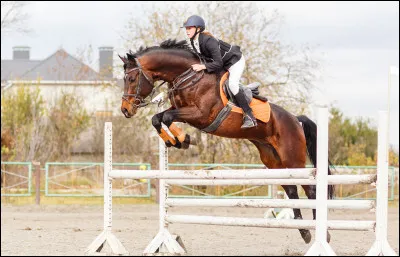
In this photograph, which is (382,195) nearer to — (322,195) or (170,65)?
(322,195)

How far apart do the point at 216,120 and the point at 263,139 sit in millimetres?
733

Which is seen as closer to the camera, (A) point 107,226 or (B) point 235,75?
(A) point 107,226

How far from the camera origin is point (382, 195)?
5242 mm

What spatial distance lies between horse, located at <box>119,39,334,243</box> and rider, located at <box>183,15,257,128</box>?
9 centimetres

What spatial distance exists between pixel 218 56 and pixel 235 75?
258 mm

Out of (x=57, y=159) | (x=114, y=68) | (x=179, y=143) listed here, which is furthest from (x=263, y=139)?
(x=57, y=159)

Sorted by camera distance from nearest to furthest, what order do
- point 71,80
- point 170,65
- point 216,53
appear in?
1. point 216,53
2. point 170,65
3. point 71,80

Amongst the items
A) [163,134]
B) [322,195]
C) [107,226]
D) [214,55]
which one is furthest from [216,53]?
[322,195]

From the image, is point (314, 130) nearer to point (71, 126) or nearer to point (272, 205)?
point (272, 205)

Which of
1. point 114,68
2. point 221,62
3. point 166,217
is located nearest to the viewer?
point 166,217

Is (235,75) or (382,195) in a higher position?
(235,75)

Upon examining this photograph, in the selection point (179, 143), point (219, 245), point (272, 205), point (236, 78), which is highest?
point (236, 78)

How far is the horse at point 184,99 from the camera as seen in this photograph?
720cm

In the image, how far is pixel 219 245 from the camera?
7848mm
